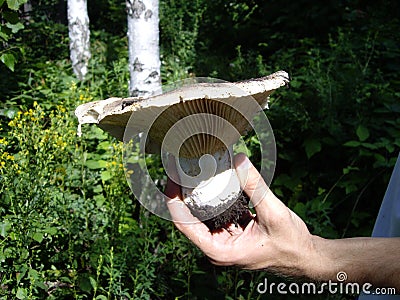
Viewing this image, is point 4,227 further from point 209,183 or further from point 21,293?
point 209,183

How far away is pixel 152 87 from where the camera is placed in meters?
3.25

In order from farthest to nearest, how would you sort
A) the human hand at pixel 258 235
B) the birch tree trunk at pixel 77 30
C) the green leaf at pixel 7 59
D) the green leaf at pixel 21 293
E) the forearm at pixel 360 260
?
the birch tree trunk at pixel 77 30 < the green leaf at pixel 7 59 < the green leaf at pixel 21 293 < the human hand at pixel 258 235 < the forearm at pixel 360 260

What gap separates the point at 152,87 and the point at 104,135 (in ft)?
1.79

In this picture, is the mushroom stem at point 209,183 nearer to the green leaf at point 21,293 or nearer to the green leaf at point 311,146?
the green leaf at point 21,293

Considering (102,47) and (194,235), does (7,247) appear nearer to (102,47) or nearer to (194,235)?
(194,235)

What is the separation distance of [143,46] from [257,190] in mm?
2153

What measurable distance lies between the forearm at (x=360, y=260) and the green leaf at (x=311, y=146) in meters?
2.00

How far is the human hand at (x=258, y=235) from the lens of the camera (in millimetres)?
1250

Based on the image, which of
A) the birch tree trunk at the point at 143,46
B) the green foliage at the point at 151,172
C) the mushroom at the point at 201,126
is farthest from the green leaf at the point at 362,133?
the mushroom at the point at 201,126

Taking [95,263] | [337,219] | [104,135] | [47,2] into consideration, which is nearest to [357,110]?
[337,219]

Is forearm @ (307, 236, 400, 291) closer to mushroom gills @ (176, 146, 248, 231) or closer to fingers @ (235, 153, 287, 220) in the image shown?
fingers @ (235, 153, 287, 220)

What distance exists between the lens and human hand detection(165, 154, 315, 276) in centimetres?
125

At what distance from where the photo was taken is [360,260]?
1.17 meters

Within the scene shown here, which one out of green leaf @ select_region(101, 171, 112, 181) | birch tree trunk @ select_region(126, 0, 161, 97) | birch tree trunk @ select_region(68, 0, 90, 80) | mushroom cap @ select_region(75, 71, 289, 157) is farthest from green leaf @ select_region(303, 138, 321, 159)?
birch tree trunk @ select_region(68, 0, 90, 80)
